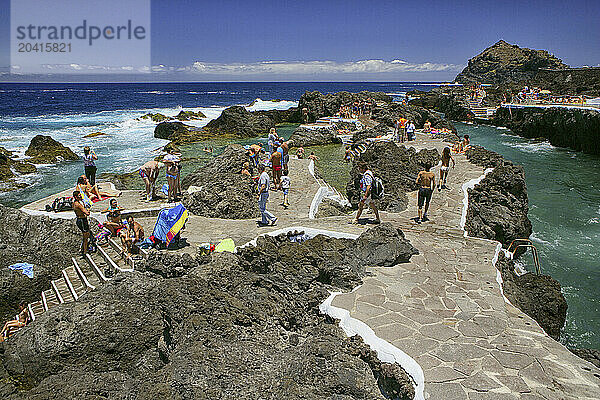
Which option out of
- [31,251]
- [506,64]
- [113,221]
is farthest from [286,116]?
[506,64]

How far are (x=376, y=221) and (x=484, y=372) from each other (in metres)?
5.39

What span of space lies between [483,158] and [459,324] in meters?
13.6

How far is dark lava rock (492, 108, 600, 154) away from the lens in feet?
99.7

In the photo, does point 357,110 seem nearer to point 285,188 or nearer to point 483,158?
point 483,158

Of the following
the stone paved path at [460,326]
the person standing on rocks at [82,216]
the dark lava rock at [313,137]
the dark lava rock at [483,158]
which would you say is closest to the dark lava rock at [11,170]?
the person standing on rocks at [82,216]

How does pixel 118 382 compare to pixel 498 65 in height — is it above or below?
below

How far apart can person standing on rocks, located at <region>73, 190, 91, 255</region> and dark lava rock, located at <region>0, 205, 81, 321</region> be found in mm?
527

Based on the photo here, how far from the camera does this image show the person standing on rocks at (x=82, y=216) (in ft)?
28.1

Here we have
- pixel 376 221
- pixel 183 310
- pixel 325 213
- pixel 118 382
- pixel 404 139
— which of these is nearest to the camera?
pixel 118 382

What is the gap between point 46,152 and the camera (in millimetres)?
28000

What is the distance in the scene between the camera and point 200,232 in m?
9.97

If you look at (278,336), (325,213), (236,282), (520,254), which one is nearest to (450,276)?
(278,336)

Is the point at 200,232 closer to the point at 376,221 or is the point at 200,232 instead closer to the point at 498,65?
the point at 376,221

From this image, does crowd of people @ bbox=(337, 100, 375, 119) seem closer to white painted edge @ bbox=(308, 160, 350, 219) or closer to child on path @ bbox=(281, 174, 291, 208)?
white painted edge @ bbox=(308, 160, 350, 219)
